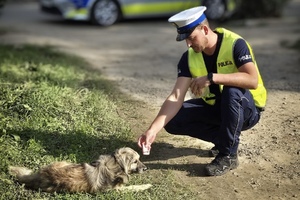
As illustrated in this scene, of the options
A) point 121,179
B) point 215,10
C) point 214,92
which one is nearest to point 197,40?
point 214,92

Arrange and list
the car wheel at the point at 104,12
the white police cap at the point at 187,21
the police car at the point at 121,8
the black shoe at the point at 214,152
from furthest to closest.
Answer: the car wheel at the point at 104,12 < the police car at the point at 121,8 < the black shoe at the point at 214,152 < the white police cap at the point at 187,21

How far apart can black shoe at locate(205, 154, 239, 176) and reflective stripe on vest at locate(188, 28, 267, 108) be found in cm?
56

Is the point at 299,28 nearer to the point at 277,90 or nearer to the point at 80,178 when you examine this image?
the point at 277,90

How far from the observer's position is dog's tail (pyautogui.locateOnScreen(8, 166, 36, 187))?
4.73 metres

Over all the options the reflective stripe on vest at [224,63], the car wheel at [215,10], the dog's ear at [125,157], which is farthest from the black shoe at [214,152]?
the car wheel at [215,10]

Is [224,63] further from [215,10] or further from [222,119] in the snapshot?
[215,10]

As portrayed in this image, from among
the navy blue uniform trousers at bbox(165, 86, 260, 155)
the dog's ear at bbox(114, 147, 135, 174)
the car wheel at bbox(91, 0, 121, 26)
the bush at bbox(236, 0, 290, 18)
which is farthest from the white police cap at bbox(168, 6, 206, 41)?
the bush at bbox(236, 0, 290, 18)

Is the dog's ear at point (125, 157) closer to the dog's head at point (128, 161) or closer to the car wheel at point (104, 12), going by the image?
the dog's head at point (128, 161)

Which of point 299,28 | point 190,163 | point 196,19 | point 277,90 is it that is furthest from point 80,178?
point 299,28

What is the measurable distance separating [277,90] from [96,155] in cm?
322

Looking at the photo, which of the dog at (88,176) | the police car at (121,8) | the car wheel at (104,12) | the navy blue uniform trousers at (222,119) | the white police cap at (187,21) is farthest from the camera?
the car wheel at (104,12)

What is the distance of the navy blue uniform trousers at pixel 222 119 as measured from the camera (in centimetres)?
488

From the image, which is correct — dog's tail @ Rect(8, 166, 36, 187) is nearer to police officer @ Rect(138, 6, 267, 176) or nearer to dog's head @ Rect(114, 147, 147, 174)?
dog's head @ Rect(114, 147, 147, 174)

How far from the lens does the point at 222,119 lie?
495 cm
